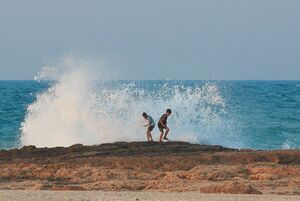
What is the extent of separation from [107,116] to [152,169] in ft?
38.4

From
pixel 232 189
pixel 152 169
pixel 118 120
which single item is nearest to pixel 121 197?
pixel 232 189

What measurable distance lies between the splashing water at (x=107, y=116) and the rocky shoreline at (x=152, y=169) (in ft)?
22.8

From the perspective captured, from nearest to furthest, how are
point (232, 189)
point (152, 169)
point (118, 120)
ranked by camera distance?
point (232, 189) < point (152, 169) < point (118, 120)

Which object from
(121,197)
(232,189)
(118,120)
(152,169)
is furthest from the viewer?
(118,120)

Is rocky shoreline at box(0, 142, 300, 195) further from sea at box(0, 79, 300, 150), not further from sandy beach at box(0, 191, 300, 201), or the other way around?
sea at box(0, 79, 300, 150)

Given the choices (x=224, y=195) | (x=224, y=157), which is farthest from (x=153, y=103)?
(x=224, y=195)

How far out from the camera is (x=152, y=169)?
51.7 ft

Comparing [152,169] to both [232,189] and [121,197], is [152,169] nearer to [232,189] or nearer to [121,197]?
[232,189]

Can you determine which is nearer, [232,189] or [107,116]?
[232,189]

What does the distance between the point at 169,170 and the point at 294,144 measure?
591 inches

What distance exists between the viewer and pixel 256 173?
15.1m

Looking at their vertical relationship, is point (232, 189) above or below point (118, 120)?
below

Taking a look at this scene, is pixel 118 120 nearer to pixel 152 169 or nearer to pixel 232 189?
pixel 152 169

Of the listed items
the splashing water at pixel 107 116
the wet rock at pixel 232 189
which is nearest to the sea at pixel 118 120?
the splashing water at pixel 107 116
